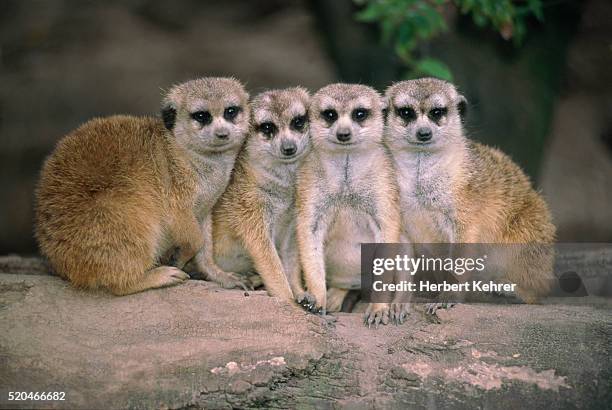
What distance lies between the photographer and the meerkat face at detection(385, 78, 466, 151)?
435 cm

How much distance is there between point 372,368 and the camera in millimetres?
3701

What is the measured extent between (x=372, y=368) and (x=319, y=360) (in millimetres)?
276

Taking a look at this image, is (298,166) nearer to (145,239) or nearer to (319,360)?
(145,239)

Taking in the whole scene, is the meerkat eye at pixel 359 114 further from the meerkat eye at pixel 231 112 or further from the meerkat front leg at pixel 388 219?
the meerkat eye at pixel 231 112

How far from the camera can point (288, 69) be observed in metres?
7.14

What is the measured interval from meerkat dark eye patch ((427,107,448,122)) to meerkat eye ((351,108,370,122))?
38 centimetres

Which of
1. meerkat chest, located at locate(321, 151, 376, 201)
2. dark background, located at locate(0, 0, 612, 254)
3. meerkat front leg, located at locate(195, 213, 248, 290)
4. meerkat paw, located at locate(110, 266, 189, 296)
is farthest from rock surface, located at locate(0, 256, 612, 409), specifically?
dark background, located at locate(0, 0, 612, 254)

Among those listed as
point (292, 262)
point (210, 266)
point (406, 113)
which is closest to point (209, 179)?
point (210, 266)

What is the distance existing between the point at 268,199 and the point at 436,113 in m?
1.16

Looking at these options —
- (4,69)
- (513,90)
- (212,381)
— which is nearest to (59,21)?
(4,69)

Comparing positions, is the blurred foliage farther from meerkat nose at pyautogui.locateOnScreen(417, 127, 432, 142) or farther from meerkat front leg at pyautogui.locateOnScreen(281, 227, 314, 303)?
meerkat front leg at pyautogui.locateOnScreen(281, 227, 314, 303)

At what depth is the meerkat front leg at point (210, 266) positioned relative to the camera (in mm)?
4449

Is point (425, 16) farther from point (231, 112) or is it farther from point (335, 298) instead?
point (335, 298)

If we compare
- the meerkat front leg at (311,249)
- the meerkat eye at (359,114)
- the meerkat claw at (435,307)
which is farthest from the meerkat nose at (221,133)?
the meerkat claw at (435,307)
